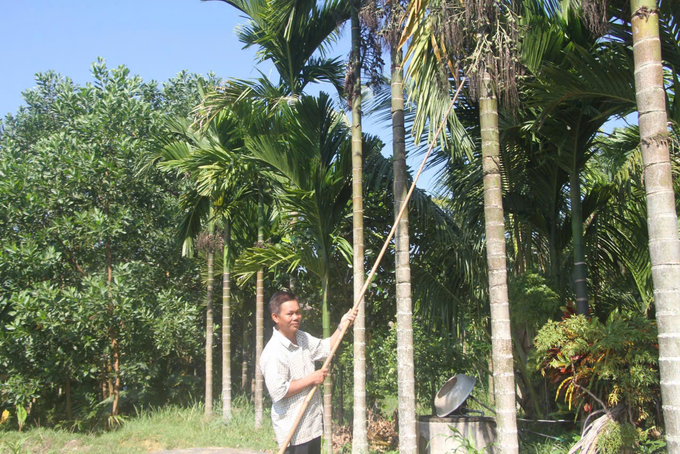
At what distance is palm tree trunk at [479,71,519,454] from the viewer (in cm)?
541

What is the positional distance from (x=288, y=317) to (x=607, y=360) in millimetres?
3569

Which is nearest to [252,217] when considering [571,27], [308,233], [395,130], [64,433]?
[308,233]

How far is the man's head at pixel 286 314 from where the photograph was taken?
12.9ft

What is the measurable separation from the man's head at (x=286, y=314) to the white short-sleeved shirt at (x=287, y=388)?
2.4 inches

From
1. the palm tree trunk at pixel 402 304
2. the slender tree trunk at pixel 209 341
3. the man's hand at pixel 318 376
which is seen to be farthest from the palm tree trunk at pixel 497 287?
the slender tree trunk at pixel 209 341

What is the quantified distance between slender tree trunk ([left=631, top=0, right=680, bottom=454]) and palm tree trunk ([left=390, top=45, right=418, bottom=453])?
2804 mm

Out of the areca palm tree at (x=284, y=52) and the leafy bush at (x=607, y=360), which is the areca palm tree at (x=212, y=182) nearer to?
the areca palm tree at (x=284, y=52)

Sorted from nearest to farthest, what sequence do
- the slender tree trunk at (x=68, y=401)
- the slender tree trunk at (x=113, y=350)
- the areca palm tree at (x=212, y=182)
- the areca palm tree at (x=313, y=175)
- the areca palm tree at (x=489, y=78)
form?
the areca palm tree at (x=489, y=78)
the areca palm tree at (x=313, y=175)
the areca palm tree at (x=212, y=182)
the slender tree trunk at (x=113, y=350)
the slender tree trunk at (x=68, y=401)

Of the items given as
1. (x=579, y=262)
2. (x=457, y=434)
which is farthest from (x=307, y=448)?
(x=579, y=262)

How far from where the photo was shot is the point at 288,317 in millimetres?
3924

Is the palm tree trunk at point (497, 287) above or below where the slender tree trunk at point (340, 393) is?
above

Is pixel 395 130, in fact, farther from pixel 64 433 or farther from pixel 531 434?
pixel 64 433

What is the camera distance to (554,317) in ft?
25.8

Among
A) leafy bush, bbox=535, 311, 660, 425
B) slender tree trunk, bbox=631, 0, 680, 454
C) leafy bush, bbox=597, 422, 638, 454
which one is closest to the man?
slender tree trunk, bbox=631, 0, 680, 454
